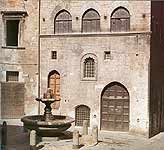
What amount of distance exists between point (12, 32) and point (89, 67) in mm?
7322

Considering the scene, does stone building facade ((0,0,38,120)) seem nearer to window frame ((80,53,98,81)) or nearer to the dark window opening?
the dark window opening

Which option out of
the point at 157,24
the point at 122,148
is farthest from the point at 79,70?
Result: the point at 122,148

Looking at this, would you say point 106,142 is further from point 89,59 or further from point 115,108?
point 89,59

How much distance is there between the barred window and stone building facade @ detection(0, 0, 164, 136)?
66mm

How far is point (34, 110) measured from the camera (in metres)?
29.2

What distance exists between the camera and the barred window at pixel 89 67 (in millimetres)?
27609

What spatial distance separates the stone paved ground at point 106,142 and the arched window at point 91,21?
6.89 metres

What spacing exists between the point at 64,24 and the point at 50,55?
7.66ft

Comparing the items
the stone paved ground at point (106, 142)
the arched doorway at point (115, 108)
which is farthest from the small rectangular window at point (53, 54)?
the stone paved ground at point (106, 142)

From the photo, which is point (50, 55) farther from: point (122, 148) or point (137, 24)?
point (122, 148)

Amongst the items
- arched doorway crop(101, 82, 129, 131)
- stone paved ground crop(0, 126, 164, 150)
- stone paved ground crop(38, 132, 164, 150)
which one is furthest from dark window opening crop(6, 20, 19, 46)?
stone paved ground crop(38, 132, 164, 150)

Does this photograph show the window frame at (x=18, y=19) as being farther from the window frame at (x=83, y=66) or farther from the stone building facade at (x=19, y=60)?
the window frame at (x=83, y=66)

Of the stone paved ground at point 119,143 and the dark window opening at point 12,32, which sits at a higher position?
the dark window opening at point 12,32

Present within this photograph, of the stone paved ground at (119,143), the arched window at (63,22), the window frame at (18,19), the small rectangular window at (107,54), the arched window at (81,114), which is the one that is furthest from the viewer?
the window frame at (18,19)
